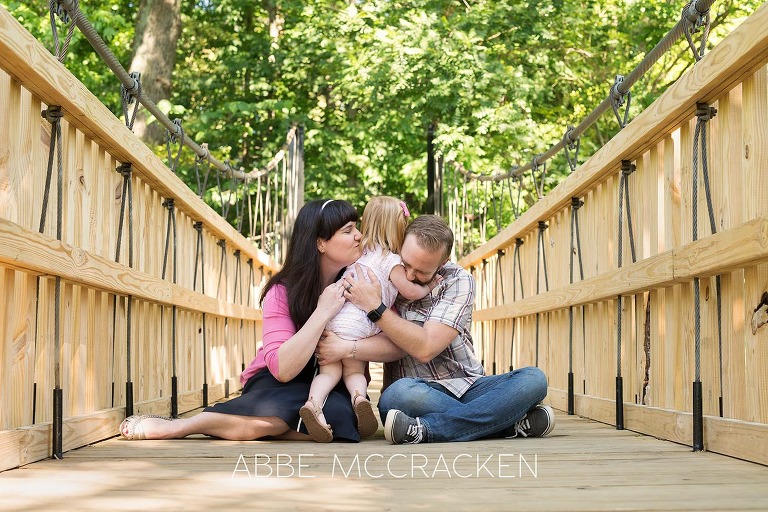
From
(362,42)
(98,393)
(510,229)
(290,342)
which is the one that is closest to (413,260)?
(290,342)

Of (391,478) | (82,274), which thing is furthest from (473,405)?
(82,274)

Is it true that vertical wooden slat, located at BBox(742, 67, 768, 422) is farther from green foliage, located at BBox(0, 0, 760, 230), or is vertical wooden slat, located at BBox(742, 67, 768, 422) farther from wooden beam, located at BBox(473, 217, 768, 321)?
green foliage, located at BBox(0, 0, 760, 230)

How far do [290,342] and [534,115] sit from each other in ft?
35.3

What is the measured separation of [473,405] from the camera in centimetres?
301

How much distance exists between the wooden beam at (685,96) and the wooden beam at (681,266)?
1.35 feet

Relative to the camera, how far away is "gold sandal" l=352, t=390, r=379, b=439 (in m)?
2.99

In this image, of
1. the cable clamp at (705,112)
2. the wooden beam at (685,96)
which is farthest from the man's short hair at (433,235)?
the cable clamp at (705,112)

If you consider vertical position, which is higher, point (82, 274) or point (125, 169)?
point (125, 169)

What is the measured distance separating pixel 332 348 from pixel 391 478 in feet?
3.56

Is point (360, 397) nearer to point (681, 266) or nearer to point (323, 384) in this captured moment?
point (323, 384)

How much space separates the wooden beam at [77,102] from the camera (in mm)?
2146

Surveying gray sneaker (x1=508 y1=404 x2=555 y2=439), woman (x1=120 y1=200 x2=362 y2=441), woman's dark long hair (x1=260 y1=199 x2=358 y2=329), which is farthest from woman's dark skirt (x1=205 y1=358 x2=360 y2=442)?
gray sneaker (x1=508 y1=404 x2=555 y2=439)

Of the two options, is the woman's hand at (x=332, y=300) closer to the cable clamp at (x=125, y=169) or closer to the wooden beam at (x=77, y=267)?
the wooden beam at (x=77, y=267)

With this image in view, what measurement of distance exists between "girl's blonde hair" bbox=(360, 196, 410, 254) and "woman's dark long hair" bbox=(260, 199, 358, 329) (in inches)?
3.0
